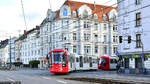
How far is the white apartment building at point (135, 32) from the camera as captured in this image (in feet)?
123

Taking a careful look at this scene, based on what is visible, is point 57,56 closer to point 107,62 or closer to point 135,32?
point 135,32

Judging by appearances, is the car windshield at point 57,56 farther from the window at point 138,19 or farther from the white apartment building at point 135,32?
the window at point 138,19

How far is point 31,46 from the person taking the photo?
275ft

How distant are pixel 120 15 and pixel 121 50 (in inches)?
215

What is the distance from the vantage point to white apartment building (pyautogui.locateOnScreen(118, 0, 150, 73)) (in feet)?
123

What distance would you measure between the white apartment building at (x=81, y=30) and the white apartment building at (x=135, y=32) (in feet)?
59.7

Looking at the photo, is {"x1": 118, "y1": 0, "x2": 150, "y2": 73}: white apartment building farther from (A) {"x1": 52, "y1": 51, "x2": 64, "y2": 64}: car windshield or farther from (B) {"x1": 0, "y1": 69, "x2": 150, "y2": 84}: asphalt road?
(A) {"x1": 52, "y1": 51, "x2": 64, "y2": 64}: car windshield

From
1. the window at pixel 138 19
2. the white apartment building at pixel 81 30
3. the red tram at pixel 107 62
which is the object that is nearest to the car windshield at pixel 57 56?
the window at pixel 138 19

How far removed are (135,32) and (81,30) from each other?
931 inches

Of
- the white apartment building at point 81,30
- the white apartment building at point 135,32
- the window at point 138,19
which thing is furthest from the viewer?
the white apartment building at point 81,30

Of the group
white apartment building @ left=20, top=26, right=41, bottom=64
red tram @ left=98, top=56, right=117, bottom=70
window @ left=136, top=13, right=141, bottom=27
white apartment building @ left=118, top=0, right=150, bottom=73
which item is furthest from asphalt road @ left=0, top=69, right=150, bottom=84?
white apartment building @ left=20, top=26, right=41, bottom=64

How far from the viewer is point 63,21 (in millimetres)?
62188

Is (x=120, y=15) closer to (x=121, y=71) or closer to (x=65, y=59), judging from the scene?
(x=121, y=71)

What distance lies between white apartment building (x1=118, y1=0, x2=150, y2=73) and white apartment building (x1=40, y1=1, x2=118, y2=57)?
59.7 ft
